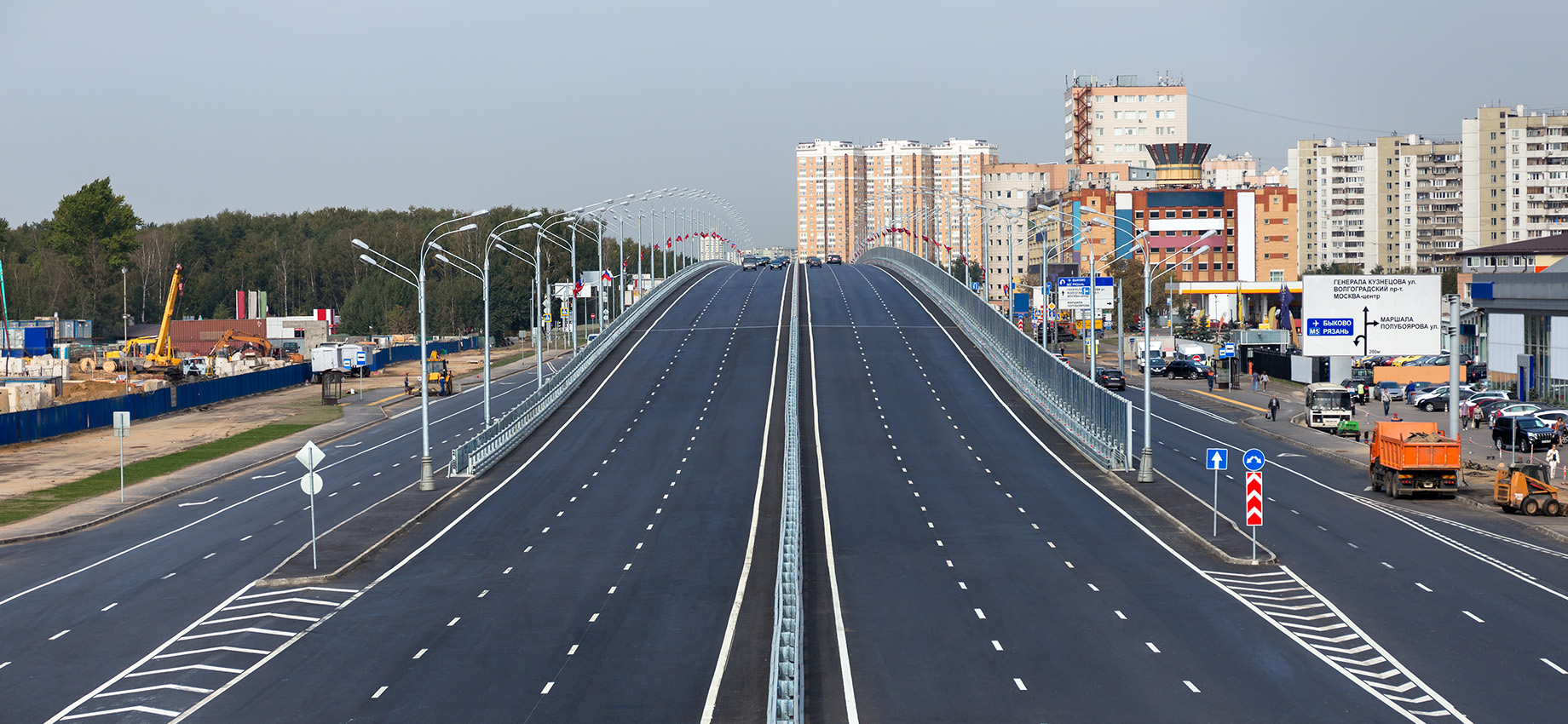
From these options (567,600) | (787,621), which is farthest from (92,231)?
(787,621)

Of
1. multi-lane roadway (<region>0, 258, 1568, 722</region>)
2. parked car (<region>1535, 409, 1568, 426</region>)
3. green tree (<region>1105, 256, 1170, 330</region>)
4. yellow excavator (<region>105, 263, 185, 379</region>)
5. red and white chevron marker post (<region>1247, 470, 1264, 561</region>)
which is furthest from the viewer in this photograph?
green tree (<region>1105, 256, 1170, 330</region>)

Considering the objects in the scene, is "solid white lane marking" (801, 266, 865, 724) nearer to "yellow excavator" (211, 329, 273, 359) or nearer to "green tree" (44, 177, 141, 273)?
"yellow excavator" (211, 329, 273, 359)

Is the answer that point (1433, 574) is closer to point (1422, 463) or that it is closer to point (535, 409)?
point (1422, 463)

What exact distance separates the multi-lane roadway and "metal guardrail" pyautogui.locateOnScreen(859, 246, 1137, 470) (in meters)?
1.64

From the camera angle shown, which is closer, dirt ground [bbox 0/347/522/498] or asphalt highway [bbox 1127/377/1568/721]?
asphalt highway [bbox 1127/377/1568/721]

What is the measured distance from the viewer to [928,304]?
346 ft

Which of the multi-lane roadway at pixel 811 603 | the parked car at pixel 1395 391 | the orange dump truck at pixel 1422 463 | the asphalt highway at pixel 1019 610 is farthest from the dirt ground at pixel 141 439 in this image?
the parked car at pixel 1395 391

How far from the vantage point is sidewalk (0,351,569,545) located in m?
40.3

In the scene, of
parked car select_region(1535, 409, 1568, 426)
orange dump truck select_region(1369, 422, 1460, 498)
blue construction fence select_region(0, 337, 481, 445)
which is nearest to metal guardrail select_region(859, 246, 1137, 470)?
orange dump truck select_region(1369, 422, 1460, 498)

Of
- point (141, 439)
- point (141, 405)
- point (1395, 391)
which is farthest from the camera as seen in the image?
point (1395, 391)

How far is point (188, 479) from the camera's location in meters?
51.6

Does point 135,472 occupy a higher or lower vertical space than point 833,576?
higher

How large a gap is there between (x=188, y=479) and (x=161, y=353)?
222ft

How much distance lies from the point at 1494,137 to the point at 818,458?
168889mm
